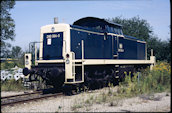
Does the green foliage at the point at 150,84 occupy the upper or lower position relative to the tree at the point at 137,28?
lower

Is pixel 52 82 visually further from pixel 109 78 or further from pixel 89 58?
pixel 109 78

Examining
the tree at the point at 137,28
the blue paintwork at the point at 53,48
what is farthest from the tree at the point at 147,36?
the blue paintwork at the point at 53,48

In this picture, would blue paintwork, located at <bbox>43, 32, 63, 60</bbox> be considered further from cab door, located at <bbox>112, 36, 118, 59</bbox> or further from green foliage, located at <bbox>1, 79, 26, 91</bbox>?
cab door, located at <bbox>112, 36, 118, 59</bbox>

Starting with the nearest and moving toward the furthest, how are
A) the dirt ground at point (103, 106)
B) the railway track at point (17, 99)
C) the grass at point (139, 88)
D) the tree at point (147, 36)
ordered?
the dirt ground at point (103, 106) → the railway track at point (17, 99) → the grass at point (139, 88) → the tree at point (147, 36)

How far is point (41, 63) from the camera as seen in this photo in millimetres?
10992

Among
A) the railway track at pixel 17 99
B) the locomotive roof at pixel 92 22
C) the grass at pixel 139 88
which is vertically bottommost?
the railway track at pixel 17 99

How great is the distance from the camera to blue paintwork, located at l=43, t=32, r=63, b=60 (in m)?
10.6

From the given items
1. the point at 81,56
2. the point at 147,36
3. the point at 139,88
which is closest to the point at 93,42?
the point at 81,56

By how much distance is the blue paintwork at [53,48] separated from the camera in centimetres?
1061

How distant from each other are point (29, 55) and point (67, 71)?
272 cm

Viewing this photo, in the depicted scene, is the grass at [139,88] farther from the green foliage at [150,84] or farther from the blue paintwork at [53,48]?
the blue paintwork at [53,48]

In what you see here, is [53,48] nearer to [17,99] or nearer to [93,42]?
[93,42]

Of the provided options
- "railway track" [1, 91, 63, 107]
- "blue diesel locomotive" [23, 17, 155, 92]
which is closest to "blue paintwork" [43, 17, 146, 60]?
"blue diesel locomotive" [23, 17, 155, 92]

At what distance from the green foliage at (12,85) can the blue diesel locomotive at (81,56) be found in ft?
5.48
